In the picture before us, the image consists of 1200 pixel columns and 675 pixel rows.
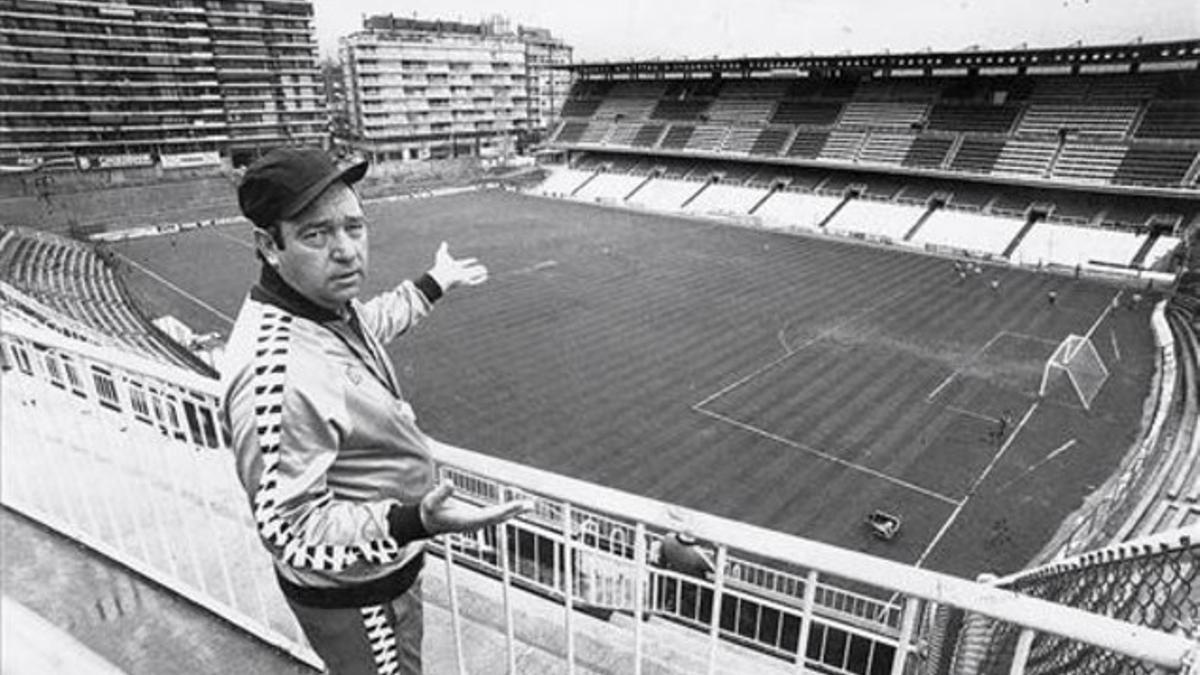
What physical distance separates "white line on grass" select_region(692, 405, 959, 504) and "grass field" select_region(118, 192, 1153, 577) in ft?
0.16

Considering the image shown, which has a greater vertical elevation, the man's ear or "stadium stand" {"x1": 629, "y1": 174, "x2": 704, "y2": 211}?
the man's ear

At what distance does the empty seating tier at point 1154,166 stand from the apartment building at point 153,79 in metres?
57.5

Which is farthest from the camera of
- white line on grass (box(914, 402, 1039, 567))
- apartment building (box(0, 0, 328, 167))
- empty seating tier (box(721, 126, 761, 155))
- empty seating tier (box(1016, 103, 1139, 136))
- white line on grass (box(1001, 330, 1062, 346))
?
apartment building (box(0, 0, 328, 167))

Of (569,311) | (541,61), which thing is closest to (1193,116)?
(569,311)

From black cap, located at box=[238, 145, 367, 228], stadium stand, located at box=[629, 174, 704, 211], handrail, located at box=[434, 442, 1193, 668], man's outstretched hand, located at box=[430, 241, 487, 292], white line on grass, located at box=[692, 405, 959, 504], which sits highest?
black cap, located at box=[238, 145, 367, 228]

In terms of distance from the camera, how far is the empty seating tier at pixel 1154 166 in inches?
1197

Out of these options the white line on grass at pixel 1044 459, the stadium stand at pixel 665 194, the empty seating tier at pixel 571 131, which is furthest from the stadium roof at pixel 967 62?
the white line on grass at pixel 1044 459

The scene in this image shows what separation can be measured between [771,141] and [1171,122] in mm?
20192

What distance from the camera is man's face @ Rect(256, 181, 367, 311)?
Answer: 6.51ft

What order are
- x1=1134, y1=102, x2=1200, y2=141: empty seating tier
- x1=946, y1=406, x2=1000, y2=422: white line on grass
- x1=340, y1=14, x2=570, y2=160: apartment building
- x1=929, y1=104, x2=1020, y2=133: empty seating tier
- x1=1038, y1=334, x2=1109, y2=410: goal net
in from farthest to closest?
1. x1=340, y1=14, x2=570, y2=160: apartment building
2. x1=929, y1=104, x2=1020, y2=133: empty seating tier
3. x1=1134, y1=102, x2=1200, y2=141: empty seating tier
4. x1=1038, y1=334, x2=1109, y2=410: goal net
5. x1=946, y1=406, x2=1000, y2=422: white line on grass

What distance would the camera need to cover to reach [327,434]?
184 centimetres

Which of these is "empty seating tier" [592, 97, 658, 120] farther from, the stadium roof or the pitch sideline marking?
the pitch sideline marking

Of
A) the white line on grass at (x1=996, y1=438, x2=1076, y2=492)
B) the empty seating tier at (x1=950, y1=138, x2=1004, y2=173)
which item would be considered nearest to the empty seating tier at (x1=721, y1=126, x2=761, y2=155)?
the empty seating tier at (x1=950, y1=138, x2=1004, y2=173)

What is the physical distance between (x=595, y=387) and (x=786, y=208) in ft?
84.4
